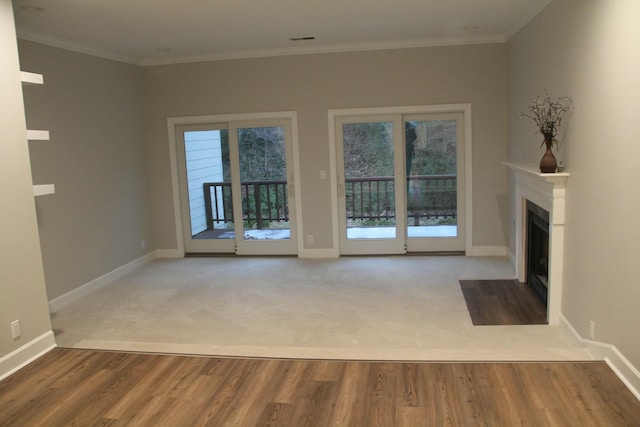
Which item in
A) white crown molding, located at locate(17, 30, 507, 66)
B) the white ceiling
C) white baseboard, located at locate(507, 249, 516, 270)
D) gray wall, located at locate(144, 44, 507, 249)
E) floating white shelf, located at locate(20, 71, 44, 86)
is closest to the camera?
floating white shelf, located at locate(20, 71, 44, 86)

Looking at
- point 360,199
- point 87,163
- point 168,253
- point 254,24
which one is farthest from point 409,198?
point 87,163

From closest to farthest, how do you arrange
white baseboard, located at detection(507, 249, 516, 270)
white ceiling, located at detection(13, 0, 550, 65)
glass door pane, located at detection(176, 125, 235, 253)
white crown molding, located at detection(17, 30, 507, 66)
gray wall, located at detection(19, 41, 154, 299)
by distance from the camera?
1. white ceiling, located at detection(13, 0, 550, 65)
2. gray wall, located at detection(19, 41, 154, 299)
3. white baseboard, located at detection(507, 249, 516, 270)
4. white crown molding, located at detection(17, 30, 507, 66)
5. glass door pane, located at detection(176, 125, 235, 253)

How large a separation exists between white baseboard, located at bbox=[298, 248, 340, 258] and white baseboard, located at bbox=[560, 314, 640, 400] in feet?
11.5

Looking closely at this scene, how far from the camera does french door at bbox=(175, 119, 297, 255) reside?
670 cm

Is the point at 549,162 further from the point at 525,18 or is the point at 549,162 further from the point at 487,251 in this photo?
the point at 487,251

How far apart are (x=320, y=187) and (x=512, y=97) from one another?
256 cm

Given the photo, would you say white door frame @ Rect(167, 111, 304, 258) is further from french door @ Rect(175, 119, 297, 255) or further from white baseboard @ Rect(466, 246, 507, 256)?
white baseboard @ Rect(466, 246, 507, 256)

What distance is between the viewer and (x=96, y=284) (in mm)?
5605

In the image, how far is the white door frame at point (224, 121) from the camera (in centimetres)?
655

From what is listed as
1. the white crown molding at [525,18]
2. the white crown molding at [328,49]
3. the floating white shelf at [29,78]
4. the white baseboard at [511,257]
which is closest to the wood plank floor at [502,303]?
the white baseboard at [511,257]

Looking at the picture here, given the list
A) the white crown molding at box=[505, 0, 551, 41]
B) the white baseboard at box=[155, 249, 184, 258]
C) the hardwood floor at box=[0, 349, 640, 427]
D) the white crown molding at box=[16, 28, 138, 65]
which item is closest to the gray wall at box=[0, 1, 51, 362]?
the hardwood floor at box=[0, 349, 640, 427]

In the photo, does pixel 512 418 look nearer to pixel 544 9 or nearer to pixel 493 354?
pixel 493 354

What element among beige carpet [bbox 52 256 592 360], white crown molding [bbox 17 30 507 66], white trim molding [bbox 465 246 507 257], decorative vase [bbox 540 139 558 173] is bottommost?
beige carpet [bbox 52 256 592 360]

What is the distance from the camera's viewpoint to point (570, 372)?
305 cm
